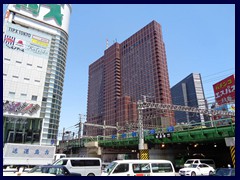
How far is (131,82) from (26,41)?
66273 millimetres

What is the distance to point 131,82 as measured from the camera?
11300 centimetres

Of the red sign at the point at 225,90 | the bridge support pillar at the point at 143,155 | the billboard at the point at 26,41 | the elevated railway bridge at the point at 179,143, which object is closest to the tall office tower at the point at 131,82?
the red sign at the point at 225,90

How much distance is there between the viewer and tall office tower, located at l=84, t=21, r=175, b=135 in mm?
97438

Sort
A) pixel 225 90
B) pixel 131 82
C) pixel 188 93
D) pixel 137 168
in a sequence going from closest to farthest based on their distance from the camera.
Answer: pixel 137 168
pixel 225 90
pixel 131 82
pixel 188 93

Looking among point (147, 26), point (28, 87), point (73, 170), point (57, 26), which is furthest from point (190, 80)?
point (73, 170)

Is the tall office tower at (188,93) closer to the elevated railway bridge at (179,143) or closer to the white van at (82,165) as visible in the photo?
the elevated railway bridge at (179,143)

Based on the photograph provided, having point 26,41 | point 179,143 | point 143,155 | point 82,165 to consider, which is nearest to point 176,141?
point 179,143

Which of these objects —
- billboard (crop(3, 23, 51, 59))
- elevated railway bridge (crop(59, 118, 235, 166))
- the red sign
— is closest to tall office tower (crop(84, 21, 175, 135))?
the red sign

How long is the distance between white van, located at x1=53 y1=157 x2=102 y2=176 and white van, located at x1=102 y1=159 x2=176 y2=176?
5842mm

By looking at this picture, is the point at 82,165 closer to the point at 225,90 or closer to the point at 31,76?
the point at 225,90

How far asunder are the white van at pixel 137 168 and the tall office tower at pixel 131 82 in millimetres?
72074

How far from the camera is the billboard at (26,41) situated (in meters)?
55.6

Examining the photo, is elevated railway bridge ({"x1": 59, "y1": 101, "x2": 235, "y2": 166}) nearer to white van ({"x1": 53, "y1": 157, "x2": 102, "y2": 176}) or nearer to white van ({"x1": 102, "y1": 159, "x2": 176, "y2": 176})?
white van ({"x1": 53, "y1": 157, "x2": 102, "y2": 176})

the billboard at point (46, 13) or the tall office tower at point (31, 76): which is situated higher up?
the billboard at point (46, 13)
